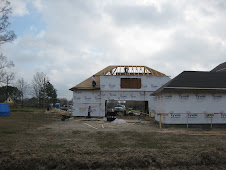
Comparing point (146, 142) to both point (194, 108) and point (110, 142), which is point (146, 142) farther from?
point (194, 108)

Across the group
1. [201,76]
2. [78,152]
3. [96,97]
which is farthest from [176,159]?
[96,97]

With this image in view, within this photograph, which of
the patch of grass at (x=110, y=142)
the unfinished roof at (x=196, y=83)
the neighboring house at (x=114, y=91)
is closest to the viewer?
the patch of grass at (x=110, y=142)

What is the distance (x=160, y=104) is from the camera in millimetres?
18453

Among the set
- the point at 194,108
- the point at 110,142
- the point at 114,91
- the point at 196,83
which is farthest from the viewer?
the point at 114,91

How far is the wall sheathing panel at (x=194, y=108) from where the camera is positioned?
1667 centimetres

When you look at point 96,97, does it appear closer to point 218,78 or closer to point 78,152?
point 218,78

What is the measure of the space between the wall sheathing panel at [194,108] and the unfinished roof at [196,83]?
538 mm

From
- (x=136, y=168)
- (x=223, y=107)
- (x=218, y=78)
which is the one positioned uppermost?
(x=218, y=78)

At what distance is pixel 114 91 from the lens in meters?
27.2

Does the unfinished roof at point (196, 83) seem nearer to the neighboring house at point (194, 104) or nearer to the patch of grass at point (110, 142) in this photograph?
the neighboring house at point (194, 104)

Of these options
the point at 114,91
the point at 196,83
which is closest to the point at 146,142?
the point at 196,83

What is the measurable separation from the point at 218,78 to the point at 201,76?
5.03 feet

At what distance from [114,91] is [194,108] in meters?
12.5

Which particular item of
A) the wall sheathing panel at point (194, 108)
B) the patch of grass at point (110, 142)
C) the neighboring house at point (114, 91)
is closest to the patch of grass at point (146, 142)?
the patch of grass at point (110, 142)
